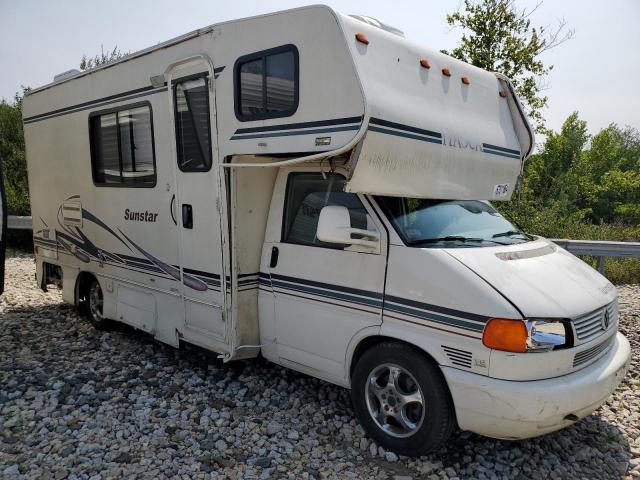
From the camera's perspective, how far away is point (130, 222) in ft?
18.2

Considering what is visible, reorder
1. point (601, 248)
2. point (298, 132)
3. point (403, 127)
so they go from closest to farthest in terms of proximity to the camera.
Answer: point (403, 127) → point (298, 132) → point (601, 248)

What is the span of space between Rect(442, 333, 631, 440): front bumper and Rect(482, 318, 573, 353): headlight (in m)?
0.22

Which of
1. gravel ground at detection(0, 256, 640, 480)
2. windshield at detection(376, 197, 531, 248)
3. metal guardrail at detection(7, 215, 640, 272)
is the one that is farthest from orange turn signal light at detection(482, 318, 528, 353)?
metal guardrail at detection(7, 215, 640, 272)

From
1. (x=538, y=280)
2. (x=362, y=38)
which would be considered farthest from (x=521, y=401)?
(x=362, y=38)

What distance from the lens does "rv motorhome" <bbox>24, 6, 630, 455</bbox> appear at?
3.25m

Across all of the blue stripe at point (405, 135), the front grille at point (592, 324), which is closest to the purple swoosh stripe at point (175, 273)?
the blue stripe at point (405, 135)

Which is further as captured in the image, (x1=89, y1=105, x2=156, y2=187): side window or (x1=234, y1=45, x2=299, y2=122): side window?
(x1=89, y1=105, x2=156, y2=187): side window

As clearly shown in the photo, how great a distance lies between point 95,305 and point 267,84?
407 centimetres

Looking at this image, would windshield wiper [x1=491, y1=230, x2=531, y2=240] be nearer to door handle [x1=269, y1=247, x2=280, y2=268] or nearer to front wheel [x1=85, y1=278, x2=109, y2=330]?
door handle [x1=269, y1=247, x2=280, y2=268]

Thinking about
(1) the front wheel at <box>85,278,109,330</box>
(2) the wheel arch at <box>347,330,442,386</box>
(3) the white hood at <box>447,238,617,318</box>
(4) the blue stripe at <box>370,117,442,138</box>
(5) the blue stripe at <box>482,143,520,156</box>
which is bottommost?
(1) the front wheel at <box>85,278,109,330</box>

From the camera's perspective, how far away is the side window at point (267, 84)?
12.3 ft

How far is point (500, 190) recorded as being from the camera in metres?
4.62

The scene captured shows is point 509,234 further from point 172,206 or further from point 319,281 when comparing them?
point 172,206

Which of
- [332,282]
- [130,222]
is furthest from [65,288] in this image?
[332,282]
